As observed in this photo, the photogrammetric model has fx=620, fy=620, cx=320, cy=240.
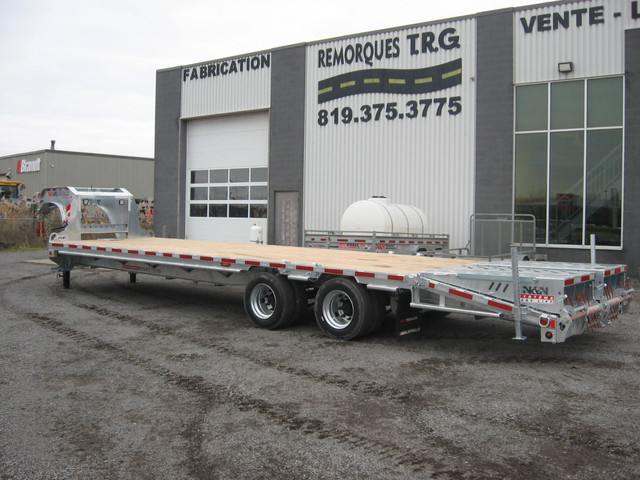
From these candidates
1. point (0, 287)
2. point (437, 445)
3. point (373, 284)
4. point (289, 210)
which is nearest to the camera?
point (437, 445)

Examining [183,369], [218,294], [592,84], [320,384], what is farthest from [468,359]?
[592,84]

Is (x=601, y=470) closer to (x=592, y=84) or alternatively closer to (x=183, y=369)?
(x=183, y=369)

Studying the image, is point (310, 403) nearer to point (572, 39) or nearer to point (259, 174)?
point (572, 39)

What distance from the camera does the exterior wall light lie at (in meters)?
16.7

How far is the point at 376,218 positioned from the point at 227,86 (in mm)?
10930

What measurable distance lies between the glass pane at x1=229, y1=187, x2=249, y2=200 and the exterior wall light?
39.1ft

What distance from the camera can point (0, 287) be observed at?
45.4ft

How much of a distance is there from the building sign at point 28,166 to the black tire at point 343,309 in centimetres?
5040

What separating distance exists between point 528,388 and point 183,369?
3623mm

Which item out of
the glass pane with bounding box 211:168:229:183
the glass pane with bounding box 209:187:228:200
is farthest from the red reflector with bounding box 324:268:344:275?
the glass pane with bounding box 211:168:229:183

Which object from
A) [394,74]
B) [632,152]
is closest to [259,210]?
[394,74]

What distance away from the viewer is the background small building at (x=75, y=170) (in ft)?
170

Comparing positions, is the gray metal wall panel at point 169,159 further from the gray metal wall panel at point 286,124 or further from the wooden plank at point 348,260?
the wooden plank at point 348,260

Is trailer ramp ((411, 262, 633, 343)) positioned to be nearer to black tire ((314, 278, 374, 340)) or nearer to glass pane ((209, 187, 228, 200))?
black tire ((314, 278, 374, 340))
